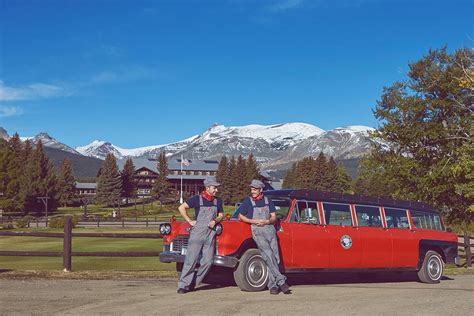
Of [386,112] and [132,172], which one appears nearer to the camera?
[386,112]

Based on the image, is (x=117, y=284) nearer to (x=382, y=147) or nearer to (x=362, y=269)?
(x=362, y=269)

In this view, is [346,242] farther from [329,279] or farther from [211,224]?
[211,224]

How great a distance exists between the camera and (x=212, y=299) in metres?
8.71

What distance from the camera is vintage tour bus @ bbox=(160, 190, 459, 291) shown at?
9828mm

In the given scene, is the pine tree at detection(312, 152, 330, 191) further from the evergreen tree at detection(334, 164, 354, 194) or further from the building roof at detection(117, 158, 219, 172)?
the building roof at detection(117, 158, 219, 172)

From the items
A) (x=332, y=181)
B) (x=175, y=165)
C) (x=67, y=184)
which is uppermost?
(x=175, y=165)

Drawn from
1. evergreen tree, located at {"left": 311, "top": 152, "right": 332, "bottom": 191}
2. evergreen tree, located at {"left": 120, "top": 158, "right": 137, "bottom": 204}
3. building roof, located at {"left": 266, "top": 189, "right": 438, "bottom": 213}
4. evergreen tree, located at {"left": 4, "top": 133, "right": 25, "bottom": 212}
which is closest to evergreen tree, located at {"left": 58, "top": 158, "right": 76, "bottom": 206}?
evergreen tree, located at {"left": 120, "top": 158, "right": 137, "bottom": 204}

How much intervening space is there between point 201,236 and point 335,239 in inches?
125

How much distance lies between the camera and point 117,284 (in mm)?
10539

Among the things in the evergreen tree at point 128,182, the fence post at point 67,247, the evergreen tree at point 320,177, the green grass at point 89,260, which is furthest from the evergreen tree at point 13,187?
the fence post at point 67,247

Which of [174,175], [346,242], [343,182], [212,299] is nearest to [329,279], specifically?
[346,242]

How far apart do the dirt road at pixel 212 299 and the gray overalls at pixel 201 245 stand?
388 mm

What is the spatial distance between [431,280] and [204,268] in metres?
6.11

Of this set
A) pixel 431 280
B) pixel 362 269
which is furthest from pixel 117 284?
pixel 431 280
